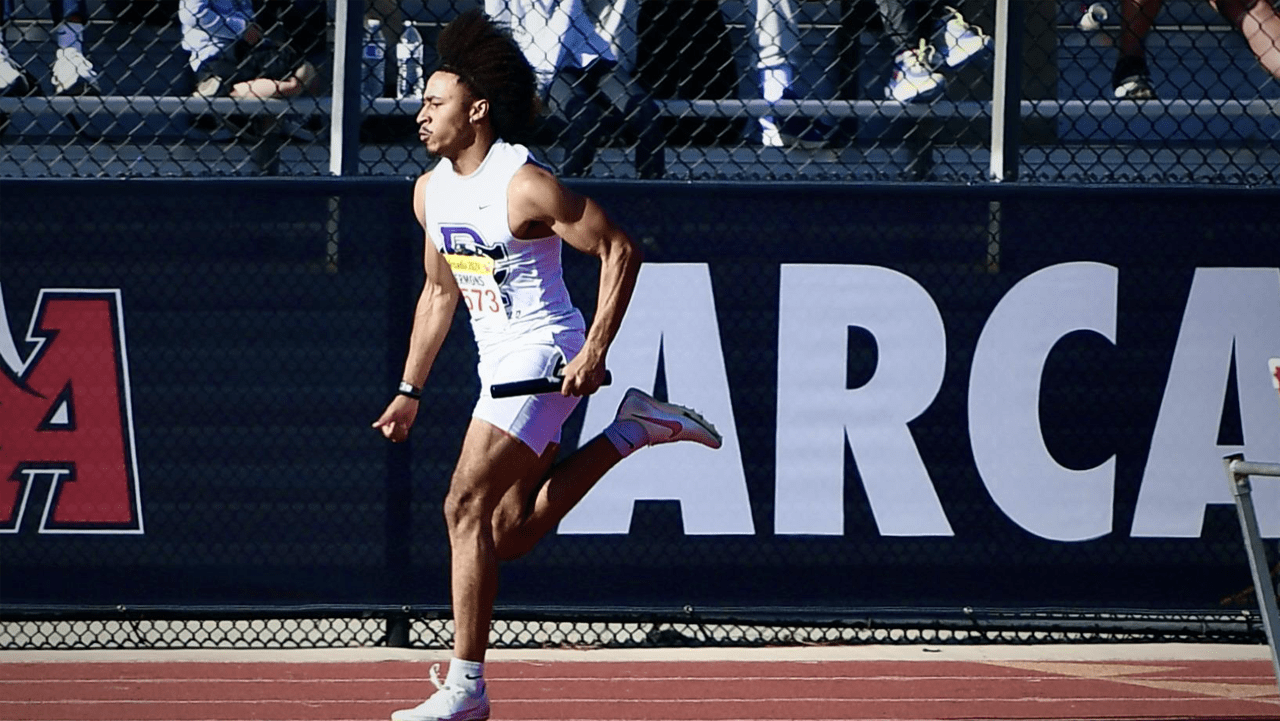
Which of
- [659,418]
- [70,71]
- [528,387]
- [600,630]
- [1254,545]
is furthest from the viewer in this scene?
[600,630]

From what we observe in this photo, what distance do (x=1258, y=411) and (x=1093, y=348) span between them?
0.69m

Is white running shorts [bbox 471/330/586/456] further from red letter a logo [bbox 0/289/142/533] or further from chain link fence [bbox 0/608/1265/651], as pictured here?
red letter a logo [bbox 0/289/142/533]

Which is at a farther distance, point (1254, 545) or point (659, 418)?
point (659, 418)

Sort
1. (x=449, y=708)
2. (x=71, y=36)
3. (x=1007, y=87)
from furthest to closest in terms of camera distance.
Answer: (x=71, y=36)
(x=1007, y=87)
(x=449, y=708)

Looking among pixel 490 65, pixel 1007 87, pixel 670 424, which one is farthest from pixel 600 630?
pixel 490 65

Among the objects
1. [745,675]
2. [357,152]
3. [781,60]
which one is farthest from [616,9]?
[745,675]

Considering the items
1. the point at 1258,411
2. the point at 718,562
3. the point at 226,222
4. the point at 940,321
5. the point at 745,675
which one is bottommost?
the point at 745,675

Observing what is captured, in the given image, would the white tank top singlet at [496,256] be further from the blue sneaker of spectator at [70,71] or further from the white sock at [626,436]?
the blue sneaker of spectator at [70,71]

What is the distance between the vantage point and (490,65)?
14.8 ft

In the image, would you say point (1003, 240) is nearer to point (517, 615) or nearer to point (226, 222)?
point (517, 615)

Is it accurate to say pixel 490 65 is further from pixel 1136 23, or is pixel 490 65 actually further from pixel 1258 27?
pixel 1258 27

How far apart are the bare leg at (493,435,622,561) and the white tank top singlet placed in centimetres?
41

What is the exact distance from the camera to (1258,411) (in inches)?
234

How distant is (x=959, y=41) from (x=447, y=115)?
2.99 meters
